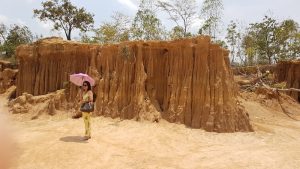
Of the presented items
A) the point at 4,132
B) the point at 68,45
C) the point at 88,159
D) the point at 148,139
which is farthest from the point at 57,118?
the point at 4,132

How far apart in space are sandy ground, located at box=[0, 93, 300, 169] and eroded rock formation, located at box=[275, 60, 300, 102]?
35.4 feet

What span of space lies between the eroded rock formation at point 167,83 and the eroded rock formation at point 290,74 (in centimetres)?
1199

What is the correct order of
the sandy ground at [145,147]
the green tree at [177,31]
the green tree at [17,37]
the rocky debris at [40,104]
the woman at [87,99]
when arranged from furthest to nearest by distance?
the green tree at [17,37] → the green tree at [177,31] → the rocky debris at [40,104] → the woman at [87,99] → the sandy ground at [145,147]

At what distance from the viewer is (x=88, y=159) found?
393 inches

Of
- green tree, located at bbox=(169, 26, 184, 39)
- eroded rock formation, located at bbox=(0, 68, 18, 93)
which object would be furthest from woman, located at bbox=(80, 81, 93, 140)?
eroded rock formation, located at bbox=(0, 68, 18, 93)

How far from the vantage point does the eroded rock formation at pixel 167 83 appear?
13.8m

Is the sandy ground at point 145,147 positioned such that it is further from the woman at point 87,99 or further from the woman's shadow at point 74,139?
the woman at point 87,99

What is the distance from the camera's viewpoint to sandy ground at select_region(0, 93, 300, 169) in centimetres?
990

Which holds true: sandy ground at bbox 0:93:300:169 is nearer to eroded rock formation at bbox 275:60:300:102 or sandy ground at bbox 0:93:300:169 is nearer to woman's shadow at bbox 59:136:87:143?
woman's shadow at bbox 59:136:87:143

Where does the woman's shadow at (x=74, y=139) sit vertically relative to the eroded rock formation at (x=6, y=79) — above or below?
below

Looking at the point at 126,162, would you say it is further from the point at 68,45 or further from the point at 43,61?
the point at 43,61

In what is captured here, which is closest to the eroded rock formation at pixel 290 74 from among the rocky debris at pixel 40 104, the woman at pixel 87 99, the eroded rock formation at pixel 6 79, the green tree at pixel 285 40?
the green tree at pixel 285 40

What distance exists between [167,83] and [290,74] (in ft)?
45.3

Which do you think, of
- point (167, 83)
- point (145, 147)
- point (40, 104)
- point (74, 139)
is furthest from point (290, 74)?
point (74, 139)
